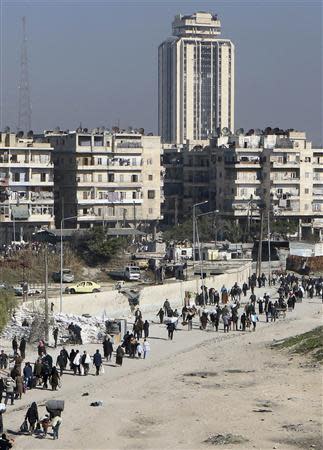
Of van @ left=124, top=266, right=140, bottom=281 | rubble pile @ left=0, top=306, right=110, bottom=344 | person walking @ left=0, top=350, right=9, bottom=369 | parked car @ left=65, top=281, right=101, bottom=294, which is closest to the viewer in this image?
person walking @ left=0, top=350, right=9, bottom=369

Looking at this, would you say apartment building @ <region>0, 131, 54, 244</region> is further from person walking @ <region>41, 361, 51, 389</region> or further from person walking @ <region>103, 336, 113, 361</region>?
person walking @ <region>41, 361, 51, 389</region>

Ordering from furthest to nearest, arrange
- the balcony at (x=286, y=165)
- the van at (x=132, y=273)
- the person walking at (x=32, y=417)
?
the balcony at (x=286, y=165)
the van at (x=132, y=273)
the person walking at (x=32, y=417)

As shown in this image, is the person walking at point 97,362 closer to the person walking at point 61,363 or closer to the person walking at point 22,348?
the person walking at point 61,363

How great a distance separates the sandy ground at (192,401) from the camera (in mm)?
27391

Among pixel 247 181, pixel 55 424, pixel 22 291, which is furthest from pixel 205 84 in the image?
pixel 55 424

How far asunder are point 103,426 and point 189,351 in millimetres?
12252

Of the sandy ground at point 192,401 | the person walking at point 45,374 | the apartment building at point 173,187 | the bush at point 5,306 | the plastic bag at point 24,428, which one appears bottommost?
the sandy ground at point 192,401

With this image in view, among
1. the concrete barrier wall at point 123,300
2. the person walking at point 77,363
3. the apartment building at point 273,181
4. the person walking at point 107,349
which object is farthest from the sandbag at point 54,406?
the apartment building at point 273,181

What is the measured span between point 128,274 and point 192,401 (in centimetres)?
3293

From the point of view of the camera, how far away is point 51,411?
1099 inches

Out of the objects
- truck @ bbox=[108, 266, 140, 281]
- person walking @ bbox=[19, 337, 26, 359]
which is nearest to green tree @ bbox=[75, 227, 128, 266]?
truck @ bbox=[108, 266, 140, 281]

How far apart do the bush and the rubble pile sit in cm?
18

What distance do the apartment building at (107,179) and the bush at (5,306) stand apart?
145ft

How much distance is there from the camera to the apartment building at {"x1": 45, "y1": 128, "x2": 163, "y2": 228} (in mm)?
89625
